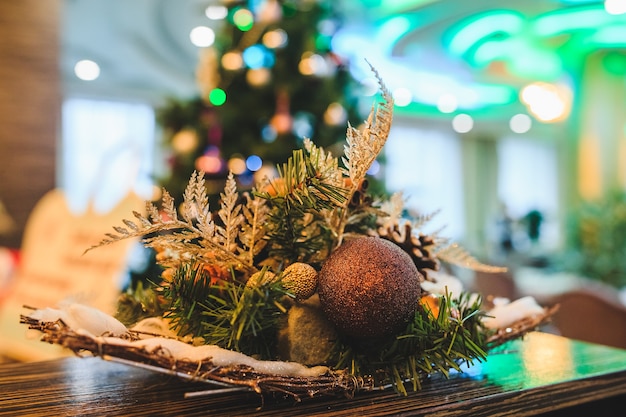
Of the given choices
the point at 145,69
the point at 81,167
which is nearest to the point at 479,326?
the point at 145,69

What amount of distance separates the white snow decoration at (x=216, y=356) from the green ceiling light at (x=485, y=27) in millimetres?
4398

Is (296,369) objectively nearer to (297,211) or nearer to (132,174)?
(297,211)

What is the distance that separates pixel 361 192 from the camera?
636 millimetres

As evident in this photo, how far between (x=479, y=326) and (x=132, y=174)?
3.09ft

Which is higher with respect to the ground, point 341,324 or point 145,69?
point 145,69

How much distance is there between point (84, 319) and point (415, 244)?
331 millimetres

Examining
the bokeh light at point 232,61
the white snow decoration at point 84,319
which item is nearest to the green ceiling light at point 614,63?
the bokeh light at point 232,61

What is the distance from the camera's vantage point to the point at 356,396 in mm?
551

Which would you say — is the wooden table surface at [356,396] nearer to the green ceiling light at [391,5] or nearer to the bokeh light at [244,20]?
the bokeh light at [244,20]

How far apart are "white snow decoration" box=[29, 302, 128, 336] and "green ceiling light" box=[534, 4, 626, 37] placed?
4.66 m

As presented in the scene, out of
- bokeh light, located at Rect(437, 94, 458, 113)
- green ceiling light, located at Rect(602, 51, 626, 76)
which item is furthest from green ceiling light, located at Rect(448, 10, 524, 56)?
bokeh light, located at Rect(437, 94, 458, 113)

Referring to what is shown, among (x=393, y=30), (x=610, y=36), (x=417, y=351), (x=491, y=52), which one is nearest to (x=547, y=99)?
(x=491, y=52)

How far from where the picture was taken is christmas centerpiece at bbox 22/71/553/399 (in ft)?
1.73

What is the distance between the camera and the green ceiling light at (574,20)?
450 cm
